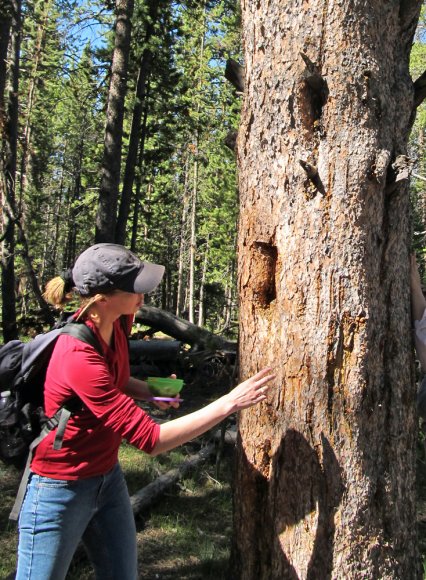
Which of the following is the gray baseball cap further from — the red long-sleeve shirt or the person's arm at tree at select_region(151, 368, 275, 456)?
the person's arm at tree at select_region(151, 368, 275, 456)

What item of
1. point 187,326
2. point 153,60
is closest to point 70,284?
point 187,326

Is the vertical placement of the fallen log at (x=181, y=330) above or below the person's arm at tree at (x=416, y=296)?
below

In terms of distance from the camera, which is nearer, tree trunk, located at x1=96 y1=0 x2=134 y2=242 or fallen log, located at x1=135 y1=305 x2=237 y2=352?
tree trunk, located at x1=96 y1=0 x2=134 y2=242

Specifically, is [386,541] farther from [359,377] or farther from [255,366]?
[255,366]

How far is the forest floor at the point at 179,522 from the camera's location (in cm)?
411

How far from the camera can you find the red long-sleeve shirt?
218cm

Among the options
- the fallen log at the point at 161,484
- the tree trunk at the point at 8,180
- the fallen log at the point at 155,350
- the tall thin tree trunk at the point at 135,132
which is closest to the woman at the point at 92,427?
the fallen log at the point at 161,484

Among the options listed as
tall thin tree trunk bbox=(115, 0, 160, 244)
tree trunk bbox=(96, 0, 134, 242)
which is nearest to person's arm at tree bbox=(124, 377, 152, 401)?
tree trunk bbox=(96, 0, 134, 242)

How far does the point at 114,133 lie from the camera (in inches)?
433

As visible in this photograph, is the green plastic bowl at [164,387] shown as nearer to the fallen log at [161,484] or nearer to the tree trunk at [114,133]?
the fallen log at [161,484]

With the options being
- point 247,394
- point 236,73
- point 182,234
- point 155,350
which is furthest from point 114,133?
point 182,234

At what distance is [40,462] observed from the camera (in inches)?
93.4

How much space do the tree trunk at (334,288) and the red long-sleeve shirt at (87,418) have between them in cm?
77

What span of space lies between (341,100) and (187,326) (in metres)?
8.71
